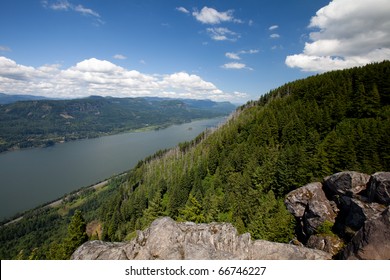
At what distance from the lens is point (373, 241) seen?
49.4 feet

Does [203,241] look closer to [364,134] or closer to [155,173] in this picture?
[364,134]

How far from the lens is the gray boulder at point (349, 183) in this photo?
92.8 ft

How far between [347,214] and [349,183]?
4.36m

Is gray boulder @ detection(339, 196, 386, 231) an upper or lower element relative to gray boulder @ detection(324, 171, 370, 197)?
lower

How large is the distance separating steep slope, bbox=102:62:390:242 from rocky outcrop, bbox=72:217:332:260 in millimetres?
16603

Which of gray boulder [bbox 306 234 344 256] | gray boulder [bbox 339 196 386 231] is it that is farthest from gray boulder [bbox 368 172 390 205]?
gray boulder [bbox 306 234 344 256]

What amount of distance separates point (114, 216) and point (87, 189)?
293 feet

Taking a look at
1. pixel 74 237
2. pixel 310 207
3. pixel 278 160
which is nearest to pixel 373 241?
pixel 310 207

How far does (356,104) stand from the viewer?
6184 cm

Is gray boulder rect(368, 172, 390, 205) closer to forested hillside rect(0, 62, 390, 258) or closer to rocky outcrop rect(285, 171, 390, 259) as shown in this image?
rocky outcrop rect(285, 171, 390, 259)

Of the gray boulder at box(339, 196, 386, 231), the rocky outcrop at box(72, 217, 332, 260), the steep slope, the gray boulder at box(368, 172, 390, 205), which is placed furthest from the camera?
the steep slope

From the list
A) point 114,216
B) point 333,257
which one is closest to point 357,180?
point 333,257

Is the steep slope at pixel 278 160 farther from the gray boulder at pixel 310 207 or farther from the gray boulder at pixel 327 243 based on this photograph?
the gray boulder at pixel 327 243

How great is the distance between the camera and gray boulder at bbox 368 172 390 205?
23.1 m
